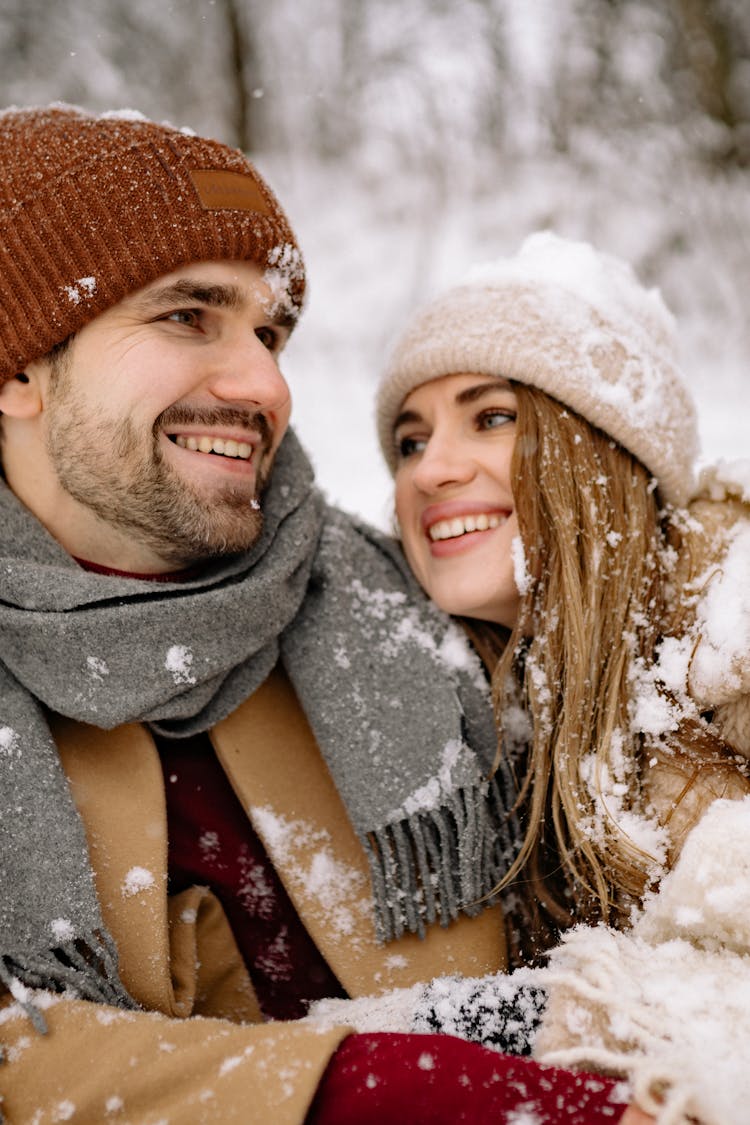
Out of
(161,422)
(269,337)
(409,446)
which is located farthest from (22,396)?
(409,446)

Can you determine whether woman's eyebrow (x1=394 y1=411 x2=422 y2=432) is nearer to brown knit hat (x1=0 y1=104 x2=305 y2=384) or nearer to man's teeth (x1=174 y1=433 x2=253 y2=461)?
man's teeth (x1=174 y1=433 x2=253 y2=461)

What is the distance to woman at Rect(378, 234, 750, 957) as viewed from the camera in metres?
1.76

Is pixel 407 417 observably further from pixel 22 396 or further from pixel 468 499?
pixel 22 396

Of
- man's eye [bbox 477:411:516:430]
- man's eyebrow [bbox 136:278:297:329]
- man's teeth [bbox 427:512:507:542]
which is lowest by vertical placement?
man's teeth [bbox 427:512:507:542]

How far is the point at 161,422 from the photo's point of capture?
6.27 ft

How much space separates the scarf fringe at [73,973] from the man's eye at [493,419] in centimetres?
131

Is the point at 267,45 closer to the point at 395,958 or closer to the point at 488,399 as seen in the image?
the point at 488,399

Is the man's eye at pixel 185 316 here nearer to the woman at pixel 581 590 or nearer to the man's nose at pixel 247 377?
the man's nose at pixel 247 377

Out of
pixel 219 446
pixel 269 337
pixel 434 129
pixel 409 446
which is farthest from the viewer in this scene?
pixel 434 129

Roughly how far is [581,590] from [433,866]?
642 mm

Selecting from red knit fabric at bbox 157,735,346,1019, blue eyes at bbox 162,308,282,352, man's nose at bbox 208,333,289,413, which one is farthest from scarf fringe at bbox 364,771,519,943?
blue eyes at bbox 162,308,282,352

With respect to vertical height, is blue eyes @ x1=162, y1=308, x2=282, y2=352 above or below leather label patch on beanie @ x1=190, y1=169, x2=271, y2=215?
below

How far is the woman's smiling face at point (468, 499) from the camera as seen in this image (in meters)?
2.01

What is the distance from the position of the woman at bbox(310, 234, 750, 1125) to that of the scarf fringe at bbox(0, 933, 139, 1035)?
41cm
